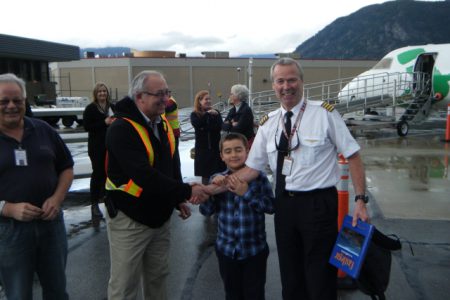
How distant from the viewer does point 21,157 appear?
8.73 feet

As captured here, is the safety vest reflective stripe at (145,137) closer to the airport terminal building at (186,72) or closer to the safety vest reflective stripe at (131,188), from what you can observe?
the safety vest reflective stripe at (131,188)

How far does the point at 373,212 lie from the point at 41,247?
482cm

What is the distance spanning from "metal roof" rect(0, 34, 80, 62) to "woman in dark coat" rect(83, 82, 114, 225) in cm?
3331

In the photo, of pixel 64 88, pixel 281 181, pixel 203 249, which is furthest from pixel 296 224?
pixel 64 88

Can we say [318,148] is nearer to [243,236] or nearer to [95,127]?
[243,236]

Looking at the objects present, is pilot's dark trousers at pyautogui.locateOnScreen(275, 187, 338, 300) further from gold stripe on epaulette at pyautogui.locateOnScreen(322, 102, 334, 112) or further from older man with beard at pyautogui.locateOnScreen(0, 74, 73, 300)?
older man with beard at pyautogui.locateOnScreen(0, 74, 73, 300)

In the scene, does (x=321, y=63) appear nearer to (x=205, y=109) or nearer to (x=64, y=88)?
(x=64, y=88)

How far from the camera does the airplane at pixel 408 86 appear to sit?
52.6 feet

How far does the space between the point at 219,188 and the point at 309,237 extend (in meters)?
0.74

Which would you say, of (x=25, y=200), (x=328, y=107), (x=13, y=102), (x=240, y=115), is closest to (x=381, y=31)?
(x=240, y=115)

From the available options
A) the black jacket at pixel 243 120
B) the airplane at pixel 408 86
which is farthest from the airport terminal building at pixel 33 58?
the black jacket at pixel 243 120

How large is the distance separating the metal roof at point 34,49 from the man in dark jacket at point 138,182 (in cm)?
3650

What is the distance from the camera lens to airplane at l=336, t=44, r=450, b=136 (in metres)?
16.0

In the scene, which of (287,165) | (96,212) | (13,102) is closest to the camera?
(13,102)
